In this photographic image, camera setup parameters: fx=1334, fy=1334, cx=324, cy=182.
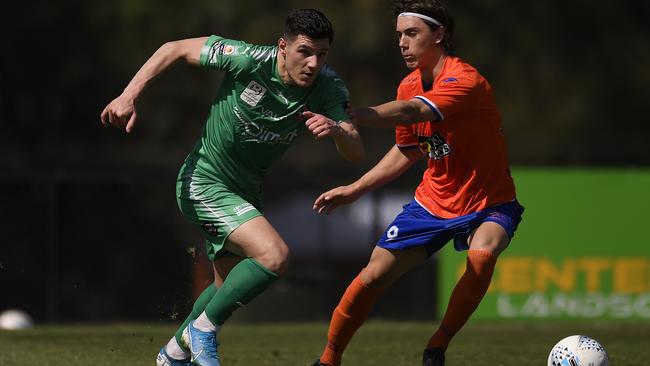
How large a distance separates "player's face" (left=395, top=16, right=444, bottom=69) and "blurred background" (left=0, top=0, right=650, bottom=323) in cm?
456

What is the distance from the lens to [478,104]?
774 centimetres

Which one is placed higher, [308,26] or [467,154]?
[308,26]

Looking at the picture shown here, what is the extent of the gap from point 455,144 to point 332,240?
8.00 metres

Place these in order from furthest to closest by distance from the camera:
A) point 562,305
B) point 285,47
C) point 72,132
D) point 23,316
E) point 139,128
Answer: point 139,128, point 72,132, point 23,316, point 562,305, point 285,47

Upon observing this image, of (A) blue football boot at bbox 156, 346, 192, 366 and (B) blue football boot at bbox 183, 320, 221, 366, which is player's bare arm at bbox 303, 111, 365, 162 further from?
(A) blue football boot at bbox 156, 346, 192, 366

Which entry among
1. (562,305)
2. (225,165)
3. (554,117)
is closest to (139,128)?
(554,117)

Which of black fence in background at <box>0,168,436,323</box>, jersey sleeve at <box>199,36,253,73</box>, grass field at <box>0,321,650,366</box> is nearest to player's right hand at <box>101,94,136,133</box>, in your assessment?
jersey sleeve at <box>199,36,253,73</box>

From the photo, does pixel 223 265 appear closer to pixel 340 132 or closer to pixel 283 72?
pixel 283 72

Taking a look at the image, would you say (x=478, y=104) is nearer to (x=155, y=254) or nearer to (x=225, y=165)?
(x=225, y=165)

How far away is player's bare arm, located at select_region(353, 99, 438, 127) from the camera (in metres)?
7.02

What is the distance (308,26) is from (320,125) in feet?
2.53

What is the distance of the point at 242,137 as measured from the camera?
7.48 metres

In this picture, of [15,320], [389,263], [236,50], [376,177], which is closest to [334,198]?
[376,177]

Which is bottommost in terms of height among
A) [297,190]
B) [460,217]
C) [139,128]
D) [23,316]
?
[139,128]
